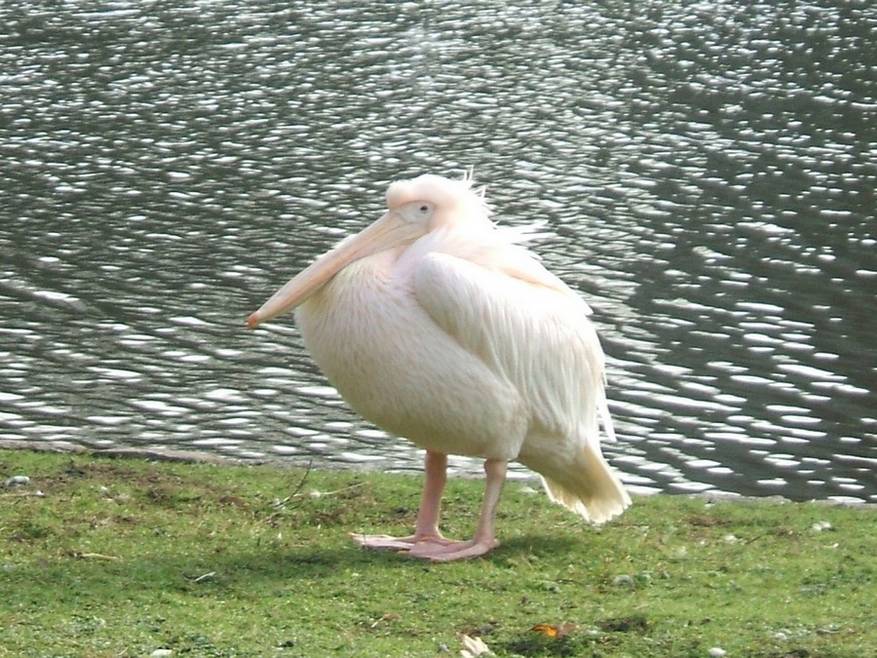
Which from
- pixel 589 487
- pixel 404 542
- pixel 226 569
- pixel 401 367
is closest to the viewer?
pixel 226 569

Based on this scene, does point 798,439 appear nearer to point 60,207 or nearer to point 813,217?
point 813,217

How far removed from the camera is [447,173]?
1360 centimetres

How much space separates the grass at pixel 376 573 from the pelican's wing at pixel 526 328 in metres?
0.51

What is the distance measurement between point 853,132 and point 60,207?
7634 millimetres

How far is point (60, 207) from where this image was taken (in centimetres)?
1270

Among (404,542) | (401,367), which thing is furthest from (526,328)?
(404,542)

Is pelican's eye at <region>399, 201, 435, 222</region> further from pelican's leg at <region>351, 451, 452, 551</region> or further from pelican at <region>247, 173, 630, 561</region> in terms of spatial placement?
pelican's leg at <region>351, 451, 452, 551</region>

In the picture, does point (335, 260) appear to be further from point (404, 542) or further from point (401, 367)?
point (404, 542)

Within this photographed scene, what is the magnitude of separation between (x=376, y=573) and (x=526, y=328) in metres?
1.02

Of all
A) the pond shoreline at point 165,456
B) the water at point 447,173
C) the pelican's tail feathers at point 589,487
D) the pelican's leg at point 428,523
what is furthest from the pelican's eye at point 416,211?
the water at point 447,173

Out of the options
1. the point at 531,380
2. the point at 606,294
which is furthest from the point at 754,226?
the point at 531,380

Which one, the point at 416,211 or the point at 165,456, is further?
the point at 165,456

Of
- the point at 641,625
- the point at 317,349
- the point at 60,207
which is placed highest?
the point at 317,349

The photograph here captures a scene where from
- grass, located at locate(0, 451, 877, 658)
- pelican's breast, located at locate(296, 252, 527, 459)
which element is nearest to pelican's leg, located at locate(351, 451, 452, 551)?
grass, located at locate(0, 451, 877, 658)
